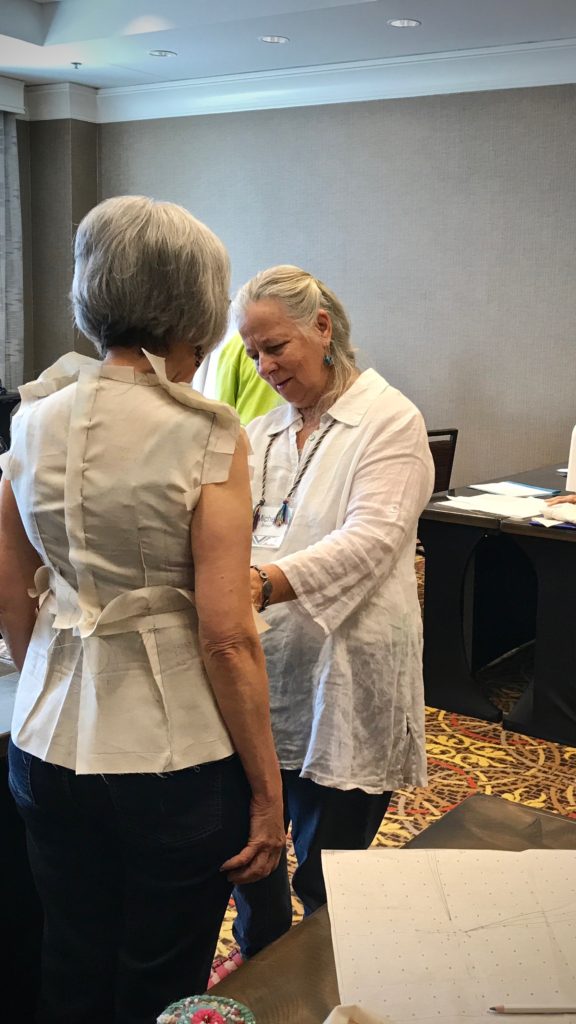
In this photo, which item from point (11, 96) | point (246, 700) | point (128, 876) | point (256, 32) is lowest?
point (128, 876)

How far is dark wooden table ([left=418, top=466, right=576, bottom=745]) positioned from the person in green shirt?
1.03m

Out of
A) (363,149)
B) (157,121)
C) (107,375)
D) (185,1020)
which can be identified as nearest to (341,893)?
(185,1020)

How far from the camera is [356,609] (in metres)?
2.01

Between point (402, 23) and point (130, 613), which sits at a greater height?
point (402, 23)

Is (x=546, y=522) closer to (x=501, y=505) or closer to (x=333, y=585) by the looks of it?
(x=501, y=505)

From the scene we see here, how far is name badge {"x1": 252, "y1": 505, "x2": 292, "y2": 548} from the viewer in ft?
6.80

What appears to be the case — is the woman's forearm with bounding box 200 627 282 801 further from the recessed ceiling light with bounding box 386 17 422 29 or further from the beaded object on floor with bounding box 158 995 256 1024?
the recessed ceiling light with bounding box 386 17 422 29

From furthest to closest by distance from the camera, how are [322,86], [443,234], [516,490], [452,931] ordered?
[322,86], [443,234], [516,490], [452,931]

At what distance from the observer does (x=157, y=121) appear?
8.67 m

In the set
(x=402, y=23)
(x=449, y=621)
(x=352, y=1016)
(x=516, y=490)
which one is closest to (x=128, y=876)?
(x=352, y=1016)

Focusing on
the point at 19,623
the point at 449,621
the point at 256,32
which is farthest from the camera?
the point at 256,32

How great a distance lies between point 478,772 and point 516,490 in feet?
4.48

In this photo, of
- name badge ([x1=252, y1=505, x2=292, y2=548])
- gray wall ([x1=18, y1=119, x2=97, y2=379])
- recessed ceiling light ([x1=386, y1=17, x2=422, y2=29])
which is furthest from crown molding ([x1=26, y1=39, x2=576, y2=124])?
name badge ([x1=252, y1=505, x2=292, y2=548])

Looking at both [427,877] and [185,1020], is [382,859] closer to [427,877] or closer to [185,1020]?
[427,877]
